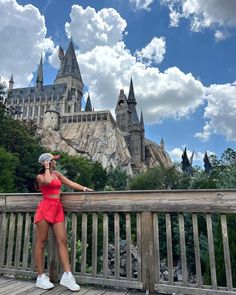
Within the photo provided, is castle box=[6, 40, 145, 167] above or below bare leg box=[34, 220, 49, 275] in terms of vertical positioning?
above

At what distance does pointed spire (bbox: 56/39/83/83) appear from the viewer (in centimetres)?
10172

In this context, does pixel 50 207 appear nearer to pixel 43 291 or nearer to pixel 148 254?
pixel 43 291

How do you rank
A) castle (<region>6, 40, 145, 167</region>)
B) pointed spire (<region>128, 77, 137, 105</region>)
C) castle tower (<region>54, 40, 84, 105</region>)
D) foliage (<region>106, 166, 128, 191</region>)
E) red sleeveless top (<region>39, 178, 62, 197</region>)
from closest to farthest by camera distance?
red sleeveless top (<region>39, 178, 62, 197</region>) → foliage (<region>106, 166, 128, 191</region>) → castle (<region>6, 40, 145, 167</region>) → pointed spire (<region>128, 77, 137, 105</region>) → castle tower (<region>54, 40, 84, 105</region>)

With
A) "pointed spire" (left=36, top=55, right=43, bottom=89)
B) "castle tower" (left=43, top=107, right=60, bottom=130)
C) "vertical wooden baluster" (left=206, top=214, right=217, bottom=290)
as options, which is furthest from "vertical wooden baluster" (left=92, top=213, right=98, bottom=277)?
"pointed spire" (left=36, top=55, right=43, bottom=89)

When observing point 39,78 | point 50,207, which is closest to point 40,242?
point 50,207

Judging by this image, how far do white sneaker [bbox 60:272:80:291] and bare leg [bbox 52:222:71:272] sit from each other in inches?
2.7

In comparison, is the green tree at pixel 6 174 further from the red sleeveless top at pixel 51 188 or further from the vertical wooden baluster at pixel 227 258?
the vertical wooden baluster at pixel 227 258

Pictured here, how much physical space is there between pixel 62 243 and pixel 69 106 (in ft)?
298

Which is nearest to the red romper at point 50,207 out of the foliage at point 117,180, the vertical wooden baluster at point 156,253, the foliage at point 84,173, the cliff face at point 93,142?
the vertical wooden baluster at point 156,253

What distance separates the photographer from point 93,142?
7181cm

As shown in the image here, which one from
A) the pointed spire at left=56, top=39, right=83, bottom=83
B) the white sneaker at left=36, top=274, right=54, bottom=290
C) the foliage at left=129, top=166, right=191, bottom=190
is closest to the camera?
the white sneaker at left=36, top=274, right=54, bottom=290

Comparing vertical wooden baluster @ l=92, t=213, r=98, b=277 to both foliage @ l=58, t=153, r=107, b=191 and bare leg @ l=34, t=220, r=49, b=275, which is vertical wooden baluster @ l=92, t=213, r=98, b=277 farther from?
foliage @ l=58, t=153, r=107, b=191

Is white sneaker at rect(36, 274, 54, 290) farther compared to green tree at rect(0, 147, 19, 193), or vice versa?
green tree at rect(0, 147, 19, 193)

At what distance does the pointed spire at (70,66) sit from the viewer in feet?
334
